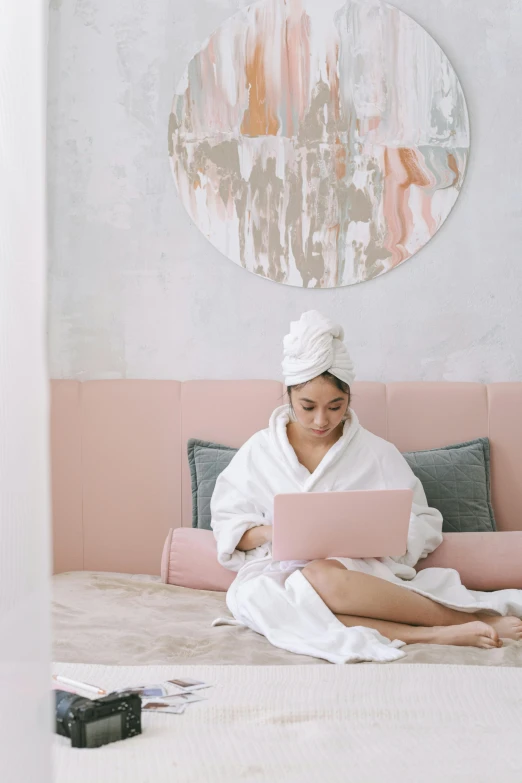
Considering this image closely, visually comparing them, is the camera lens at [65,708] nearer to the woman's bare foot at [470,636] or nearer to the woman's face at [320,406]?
the woman's bare foot at [470,636]

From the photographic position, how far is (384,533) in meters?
2.03

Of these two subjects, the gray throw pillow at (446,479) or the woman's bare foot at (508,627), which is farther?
the gray throw pillow at (446,479)

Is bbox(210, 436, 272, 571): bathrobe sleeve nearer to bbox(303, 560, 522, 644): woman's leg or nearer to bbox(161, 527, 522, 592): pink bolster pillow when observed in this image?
bbox(161, 527, 522, 592): pink bolster pillow

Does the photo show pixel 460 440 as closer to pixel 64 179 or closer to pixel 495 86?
pixel 495 86

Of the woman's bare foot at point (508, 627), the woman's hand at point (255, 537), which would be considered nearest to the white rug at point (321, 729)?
the woman's bare foot at point (508, 627)

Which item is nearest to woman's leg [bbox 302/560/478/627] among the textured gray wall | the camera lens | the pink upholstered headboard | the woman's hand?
the woman's hand

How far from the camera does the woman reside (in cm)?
189

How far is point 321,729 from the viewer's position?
1209 mm

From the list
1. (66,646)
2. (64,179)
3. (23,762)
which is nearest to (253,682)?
(66,646)

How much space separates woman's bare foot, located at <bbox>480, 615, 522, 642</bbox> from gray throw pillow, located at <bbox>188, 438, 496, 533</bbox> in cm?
52

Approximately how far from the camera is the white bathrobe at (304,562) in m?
1.86

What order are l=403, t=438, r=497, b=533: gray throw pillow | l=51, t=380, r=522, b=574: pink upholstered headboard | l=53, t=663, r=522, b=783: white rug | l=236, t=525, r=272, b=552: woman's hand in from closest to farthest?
l=53, t=663, r=522, b=783: white rug < l=236, t=525, r=272, b=552: woman's hand < l=403, t=438, r=497, b=533: gray throw pillow < l=51, t=380, r=522, b=574: pink upholstered headboard

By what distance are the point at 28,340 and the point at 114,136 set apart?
2.58 meters

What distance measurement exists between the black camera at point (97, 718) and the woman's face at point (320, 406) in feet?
4.09
